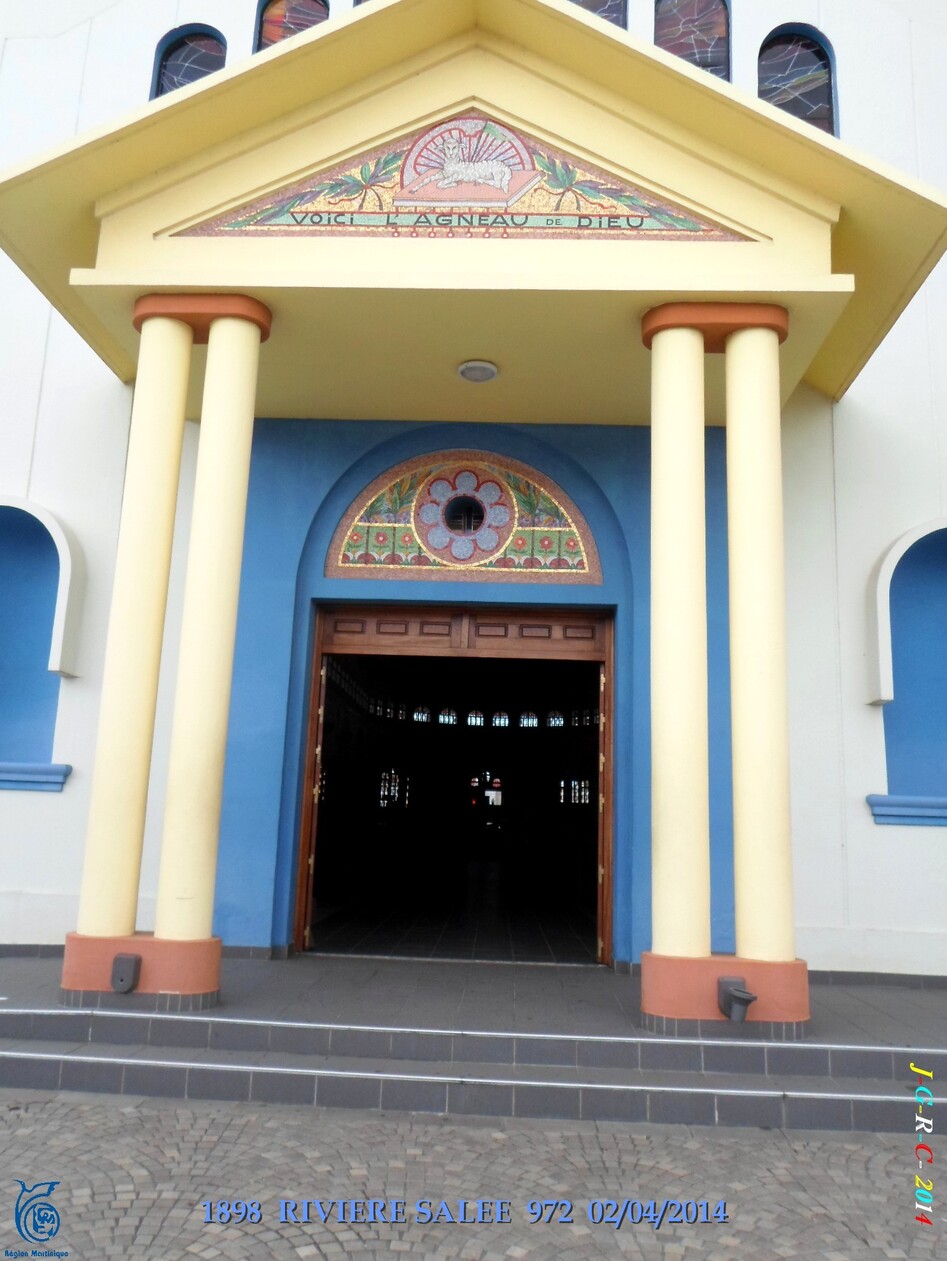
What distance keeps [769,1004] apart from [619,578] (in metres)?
3.45

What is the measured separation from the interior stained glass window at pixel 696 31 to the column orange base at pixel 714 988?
24.0 feet

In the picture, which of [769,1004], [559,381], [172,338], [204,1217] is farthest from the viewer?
[559,381]

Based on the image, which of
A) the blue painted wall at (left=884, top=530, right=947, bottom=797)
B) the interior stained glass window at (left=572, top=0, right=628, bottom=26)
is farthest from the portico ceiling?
the interior stained glass window at (left=572, top=0, right=628, bottom=26)

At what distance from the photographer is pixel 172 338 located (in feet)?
20.3

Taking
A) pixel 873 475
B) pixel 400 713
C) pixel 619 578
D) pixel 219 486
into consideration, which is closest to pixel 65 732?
pixel 219 486

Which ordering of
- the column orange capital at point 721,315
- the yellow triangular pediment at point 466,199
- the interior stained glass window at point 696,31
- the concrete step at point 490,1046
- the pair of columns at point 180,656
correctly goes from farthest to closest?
1. the interior stained glass window at point 696,31
2. the yellow triangular pediment at point 466,199
3. the column orange capital at point 721,315
4. the pair of columns at point 180,656
5. the concrete step at point 490,1046

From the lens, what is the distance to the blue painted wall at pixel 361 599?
7273 mm

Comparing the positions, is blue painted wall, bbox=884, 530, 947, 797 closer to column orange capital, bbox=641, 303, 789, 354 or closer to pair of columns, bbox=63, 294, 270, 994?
column orange capital, bbox=641, 303, 789, 354

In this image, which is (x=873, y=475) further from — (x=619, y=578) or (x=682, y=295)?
(x=682, y=295)

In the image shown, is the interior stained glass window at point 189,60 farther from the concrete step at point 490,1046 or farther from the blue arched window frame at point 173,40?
the concrete step at point 490,1046

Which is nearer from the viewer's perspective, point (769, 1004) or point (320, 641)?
point (769, 1004)

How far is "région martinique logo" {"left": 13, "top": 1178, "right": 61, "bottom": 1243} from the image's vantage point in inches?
135

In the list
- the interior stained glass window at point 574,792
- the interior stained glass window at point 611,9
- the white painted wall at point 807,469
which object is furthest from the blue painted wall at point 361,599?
the interior stained glass window at point 574,792

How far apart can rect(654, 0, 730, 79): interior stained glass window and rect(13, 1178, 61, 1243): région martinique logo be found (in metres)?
9.15
